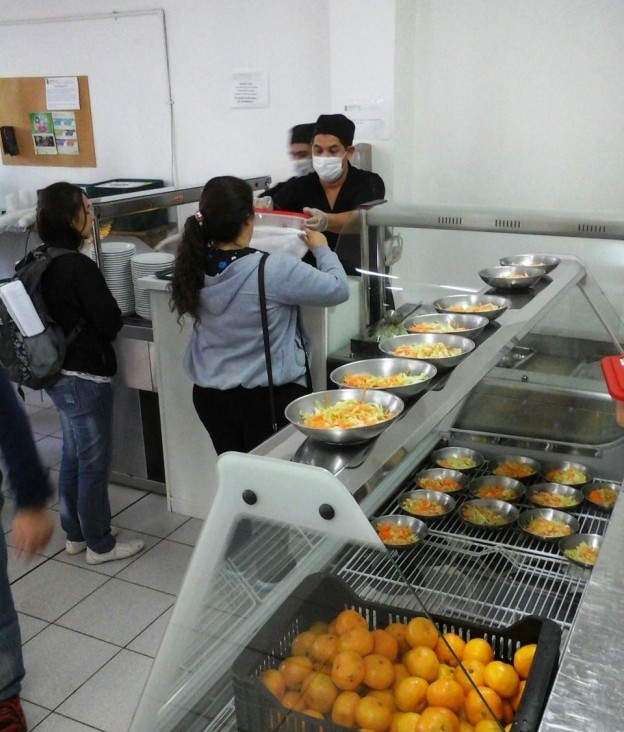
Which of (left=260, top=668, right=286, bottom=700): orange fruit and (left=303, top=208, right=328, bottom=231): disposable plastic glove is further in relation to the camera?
(left=303, top=208, right=328, bottom=231): disposable plastic glove

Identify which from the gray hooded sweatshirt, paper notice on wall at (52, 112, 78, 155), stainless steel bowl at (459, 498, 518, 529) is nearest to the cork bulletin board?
paper notice on wall at (52, 112, 78, 155)

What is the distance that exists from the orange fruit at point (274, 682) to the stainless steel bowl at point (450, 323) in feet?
3.28

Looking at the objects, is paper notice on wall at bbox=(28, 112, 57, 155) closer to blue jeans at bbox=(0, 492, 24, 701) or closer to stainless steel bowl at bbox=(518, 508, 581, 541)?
blue jeans at bbox=(0, 492, 24, 701)

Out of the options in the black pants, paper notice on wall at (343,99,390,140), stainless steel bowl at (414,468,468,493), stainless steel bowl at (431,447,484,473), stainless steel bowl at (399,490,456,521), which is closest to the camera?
stainless steel bowl at (399,490,456,521)

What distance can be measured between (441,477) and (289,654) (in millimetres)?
865

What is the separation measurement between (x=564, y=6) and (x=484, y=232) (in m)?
1.81

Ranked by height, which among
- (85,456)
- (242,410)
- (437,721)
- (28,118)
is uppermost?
(28,118)

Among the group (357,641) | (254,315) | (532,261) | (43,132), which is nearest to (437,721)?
(357,641)

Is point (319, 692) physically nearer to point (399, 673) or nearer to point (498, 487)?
point (399, 673)

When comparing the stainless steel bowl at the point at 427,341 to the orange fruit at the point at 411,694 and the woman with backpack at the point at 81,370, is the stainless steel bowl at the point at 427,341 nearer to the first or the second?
the orange fruit at the point at 411,694

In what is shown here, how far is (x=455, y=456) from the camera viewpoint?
6.60 feet

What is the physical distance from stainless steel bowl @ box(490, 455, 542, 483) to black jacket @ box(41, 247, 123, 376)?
1.53m

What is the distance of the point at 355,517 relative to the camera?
1073 mm

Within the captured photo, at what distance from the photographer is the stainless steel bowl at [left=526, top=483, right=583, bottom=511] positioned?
1869mm
